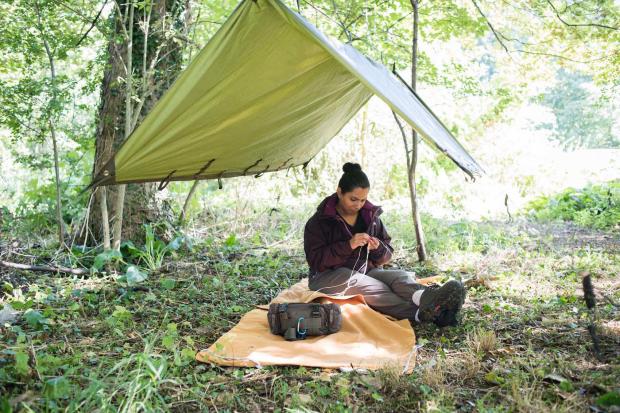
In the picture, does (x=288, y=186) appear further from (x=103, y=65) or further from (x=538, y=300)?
(x=538, y=300)

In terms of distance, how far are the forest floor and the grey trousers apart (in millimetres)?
195

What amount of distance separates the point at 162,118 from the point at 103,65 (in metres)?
2.26

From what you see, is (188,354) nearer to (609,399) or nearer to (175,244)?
(609,399)

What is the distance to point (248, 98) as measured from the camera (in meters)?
2.77

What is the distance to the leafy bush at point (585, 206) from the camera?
583cm

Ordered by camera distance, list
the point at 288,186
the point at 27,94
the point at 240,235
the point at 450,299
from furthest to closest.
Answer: the point at 288,186
the point at 240,235
the point at 27,94
the point at 450,299

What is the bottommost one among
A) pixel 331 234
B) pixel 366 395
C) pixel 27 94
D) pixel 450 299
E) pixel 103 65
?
pixel 366 395

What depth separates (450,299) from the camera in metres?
2.72

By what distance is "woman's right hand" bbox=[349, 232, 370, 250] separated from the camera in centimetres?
297

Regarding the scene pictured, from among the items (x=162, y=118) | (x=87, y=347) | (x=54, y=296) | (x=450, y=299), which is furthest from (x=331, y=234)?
(x=54, y=296)

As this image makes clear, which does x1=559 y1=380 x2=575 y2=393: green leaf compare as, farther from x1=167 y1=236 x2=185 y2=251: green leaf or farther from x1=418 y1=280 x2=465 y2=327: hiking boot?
x1=167 y1=236 x2=185 y2=251: green leaf

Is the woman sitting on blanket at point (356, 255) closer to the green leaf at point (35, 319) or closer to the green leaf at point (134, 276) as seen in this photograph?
the green leaf at point (134, 276)

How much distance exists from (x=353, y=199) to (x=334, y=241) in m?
0.31

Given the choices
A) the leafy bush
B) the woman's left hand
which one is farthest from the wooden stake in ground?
the leafy bush
